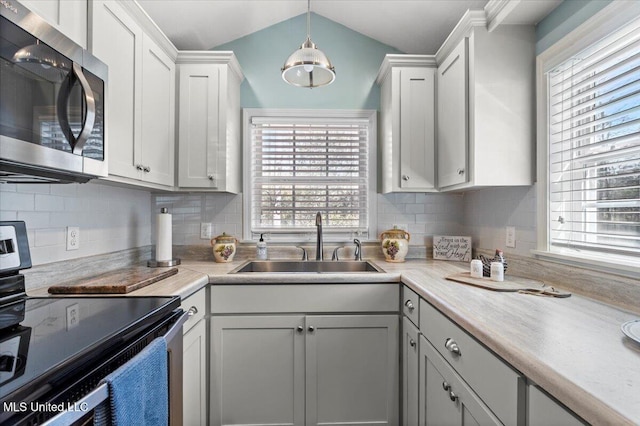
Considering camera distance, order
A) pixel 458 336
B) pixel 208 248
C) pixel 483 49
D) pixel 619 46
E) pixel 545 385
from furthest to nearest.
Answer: pixel 208 248
pixel 483 49
pixel 619 46
pixel 458 336
pixel 545 385

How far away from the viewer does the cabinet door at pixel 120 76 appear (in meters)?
1.37

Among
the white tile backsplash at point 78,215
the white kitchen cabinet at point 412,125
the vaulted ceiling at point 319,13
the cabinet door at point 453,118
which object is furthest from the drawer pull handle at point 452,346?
the vaulted ceiling at point 319,13

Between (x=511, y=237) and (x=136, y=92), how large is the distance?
2153 mm

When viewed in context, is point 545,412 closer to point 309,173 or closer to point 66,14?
point 66,14

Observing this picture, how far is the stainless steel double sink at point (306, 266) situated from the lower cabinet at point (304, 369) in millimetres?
558

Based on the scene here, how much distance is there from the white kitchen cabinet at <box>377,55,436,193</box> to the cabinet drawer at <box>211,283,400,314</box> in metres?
0.77

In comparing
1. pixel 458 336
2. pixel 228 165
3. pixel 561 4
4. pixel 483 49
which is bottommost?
pixel 458 336

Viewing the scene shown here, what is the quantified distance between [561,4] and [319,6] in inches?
61.0

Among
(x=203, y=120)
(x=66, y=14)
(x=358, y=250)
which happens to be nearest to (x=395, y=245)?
(x=358, y=250)

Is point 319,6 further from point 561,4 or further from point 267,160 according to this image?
point 561,4

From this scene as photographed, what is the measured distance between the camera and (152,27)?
174 centimetres

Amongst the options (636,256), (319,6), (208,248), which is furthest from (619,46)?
(208,248)

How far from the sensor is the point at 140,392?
842mm

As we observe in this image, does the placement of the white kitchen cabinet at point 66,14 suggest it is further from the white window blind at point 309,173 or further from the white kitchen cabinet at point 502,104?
the white kitchen cabinet at point 502,104
